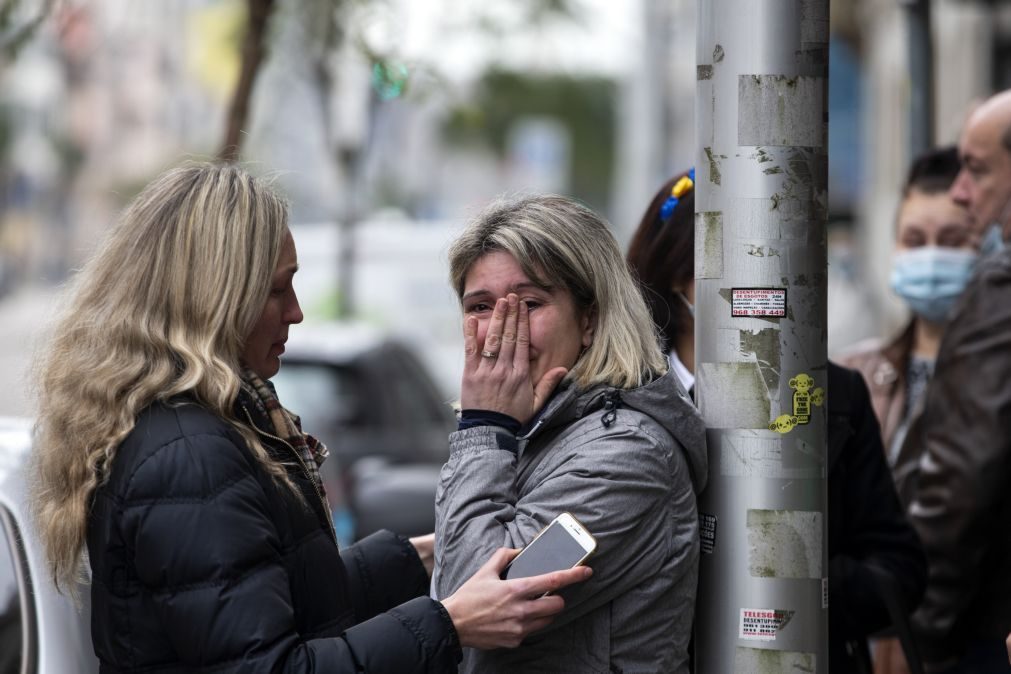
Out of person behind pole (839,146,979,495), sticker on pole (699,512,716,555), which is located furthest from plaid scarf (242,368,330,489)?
person behind pole (839,146,979,495)

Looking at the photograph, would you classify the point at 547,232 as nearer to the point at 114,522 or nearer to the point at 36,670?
the point at 114,522

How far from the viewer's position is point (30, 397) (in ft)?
9.07

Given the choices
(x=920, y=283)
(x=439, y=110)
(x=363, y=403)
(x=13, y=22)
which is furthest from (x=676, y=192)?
(x=439, y=110)

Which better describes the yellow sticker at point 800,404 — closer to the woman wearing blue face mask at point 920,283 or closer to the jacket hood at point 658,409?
the jacket hood at point 658,409

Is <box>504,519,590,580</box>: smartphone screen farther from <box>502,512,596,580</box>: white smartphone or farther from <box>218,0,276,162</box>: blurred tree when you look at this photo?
<box>218,0,276,162</box>: blurred tree

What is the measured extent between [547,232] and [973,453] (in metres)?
1.41

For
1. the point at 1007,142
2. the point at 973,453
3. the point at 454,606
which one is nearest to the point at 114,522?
the point at 454,606

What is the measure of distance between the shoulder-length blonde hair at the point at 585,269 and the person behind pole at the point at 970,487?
44.4 inches

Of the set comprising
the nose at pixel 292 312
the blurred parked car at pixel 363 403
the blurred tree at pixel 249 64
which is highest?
the blurred tree at pixel 249 64

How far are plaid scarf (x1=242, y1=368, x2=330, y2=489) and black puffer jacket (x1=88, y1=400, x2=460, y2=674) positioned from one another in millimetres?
126

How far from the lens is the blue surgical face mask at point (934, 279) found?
4.71 meters

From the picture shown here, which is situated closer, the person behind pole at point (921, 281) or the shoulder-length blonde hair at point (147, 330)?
the shoulder-length blonde hair at point (147, 330)

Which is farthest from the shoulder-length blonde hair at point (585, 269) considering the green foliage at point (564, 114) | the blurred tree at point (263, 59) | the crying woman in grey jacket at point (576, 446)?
the green foliage at point (564, 114)

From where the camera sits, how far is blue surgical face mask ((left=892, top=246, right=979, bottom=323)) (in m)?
4.71
